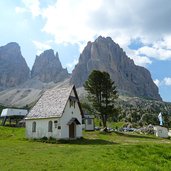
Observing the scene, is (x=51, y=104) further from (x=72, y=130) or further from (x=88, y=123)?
(x=88, y=123)

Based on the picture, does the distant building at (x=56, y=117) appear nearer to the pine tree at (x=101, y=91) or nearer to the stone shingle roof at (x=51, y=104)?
the stone shingle roof at (x=51, y=104)

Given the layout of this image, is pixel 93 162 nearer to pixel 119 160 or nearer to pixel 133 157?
pixel 119 160

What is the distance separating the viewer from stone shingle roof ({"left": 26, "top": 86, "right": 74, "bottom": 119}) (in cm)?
4416

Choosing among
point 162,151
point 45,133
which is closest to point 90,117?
point 45,133

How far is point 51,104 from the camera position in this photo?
46.1 metres

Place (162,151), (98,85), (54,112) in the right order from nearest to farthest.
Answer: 1. (162,151)
2. (54,112)
3. (98,85)

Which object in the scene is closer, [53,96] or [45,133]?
[45,133]

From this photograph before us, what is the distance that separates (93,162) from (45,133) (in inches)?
1058

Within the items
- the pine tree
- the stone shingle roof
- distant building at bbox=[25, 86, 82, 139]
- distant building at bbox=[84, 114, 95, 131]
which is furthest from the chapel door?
distant building at bbox=[84, 114, 95, 131]

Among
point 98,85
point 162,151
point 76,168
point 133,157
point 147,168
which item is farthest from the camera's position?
point 98,85

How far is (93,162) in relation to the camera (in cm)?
1872

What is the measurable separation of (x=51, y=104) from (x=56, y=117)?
3.67 metres

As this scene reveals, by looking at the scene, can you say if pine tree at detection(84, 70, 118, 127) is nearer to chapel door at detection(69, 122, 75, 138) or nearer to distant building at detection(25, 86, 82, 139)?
Result: distant building at detection(25, 86, 82, 139)

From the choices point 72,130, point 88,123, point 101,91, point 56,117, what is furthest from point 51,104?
point 88,123
